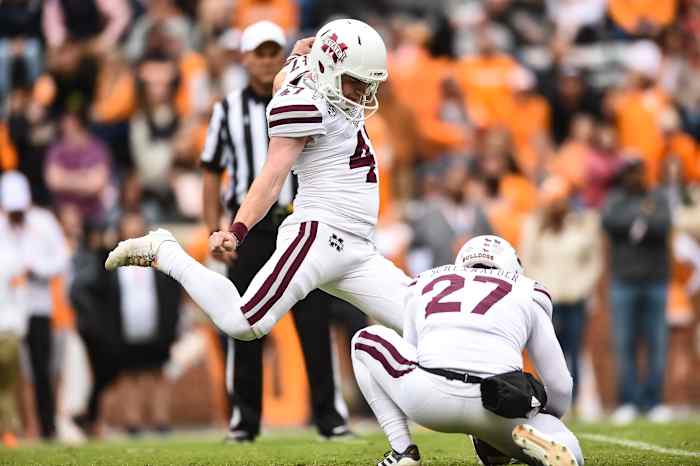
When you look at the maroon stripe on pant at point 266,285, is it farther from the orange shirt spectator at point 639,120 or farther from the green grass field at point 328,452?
the orange shirt spectator at point 639,120

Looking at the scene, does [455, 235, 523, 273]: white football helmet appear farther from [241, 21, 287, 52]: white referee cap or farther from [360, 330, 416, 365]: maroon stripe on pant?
[241, 21, 287, 52]: white referee cap

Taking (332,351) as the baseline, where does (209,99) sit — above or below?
above

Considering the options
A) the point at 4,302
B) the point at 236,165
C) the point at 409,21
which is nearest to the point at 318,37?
the point at 236,165

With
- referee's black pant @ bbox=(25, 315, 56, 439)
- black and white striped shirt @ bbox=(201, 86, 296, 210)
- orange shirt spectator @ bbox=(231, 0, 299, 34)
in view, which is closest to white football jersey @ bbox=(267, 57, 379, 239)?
black and white striped shirt @ bbox=(201, 86, 296, 210)

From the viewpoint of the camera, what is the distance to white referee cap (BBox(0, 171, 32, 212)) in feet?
35.4

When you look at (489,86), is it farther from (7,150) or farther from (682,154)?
(7,150)

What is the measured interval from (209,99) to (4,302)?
10.00 ft

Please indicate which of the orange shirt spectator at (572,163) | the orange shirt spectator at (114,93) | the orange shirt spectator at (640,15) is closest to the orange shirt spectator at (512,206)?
the orange shirt spectator at (572,163)

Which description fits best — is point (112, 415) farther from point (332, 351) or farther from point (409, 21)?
point (409, 21)

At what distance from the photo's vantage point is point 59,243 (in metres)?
10.9

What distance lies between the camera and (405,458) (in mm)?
5453

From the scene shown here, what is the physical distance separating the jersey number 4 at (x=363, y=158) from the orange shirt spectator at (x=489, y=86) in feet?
23.0

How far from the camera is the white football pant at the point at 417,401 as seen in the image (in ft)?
17.3

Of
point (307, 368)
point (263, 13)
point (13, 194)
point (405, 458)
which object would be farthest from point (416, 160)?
point (405, 458)
